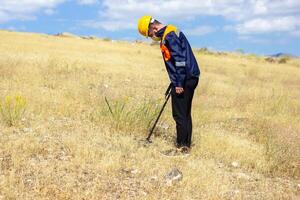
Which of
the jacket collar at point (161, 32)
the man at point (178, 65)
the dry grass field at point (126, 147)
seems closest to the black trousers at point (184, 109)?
the man at point (178, 65)

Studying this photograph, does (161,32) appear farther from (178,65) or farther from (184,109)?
(184,109)

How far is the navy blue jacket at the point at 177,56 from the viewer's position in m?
6.89

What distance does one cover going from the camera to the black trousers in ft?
23.5

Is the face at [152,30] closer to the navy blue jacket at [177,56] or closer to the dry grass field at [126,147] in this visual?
the navy blue jacket at [177,56]

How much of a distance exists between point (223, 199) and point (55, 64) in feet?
33.9

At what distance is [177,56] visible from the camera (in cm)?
689

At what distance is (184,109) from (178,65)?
2.40ft

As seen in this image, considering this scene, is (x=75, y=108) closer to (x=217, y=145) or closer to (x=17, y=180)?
(x=217, y=145)

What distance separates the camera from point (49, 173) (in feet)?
18.6

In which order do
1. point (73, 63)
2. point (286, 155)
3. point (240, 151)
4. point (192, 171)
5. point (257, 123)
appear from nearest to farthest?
point (192, 171), point (286, 155), point (240, 151), point (257, 123), point (73, 63)

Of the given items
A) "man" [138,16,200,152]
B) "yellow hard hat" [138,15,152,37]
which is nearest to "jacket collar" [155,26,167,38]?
"man" [138,16,200,152]

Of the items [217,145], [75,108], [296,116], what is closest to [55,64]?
[75,108]

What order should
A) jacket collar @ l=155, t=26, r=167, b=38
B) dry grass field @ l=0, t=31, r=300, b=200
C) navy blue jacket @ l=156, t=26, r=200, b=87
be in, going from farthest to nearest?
jacket collar @ l=155, t=26, r=167, b=38, navy blue jacket @ l=156, t=26, r=200, b=87, dry grass field @ l=0, t=31, r=300, b=200

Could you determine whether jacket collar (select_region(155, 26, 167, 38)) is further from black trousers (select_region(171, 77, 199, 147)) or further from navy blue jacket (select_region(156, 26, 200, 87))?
black trousers (select_region(171, 77, 199, 147))
